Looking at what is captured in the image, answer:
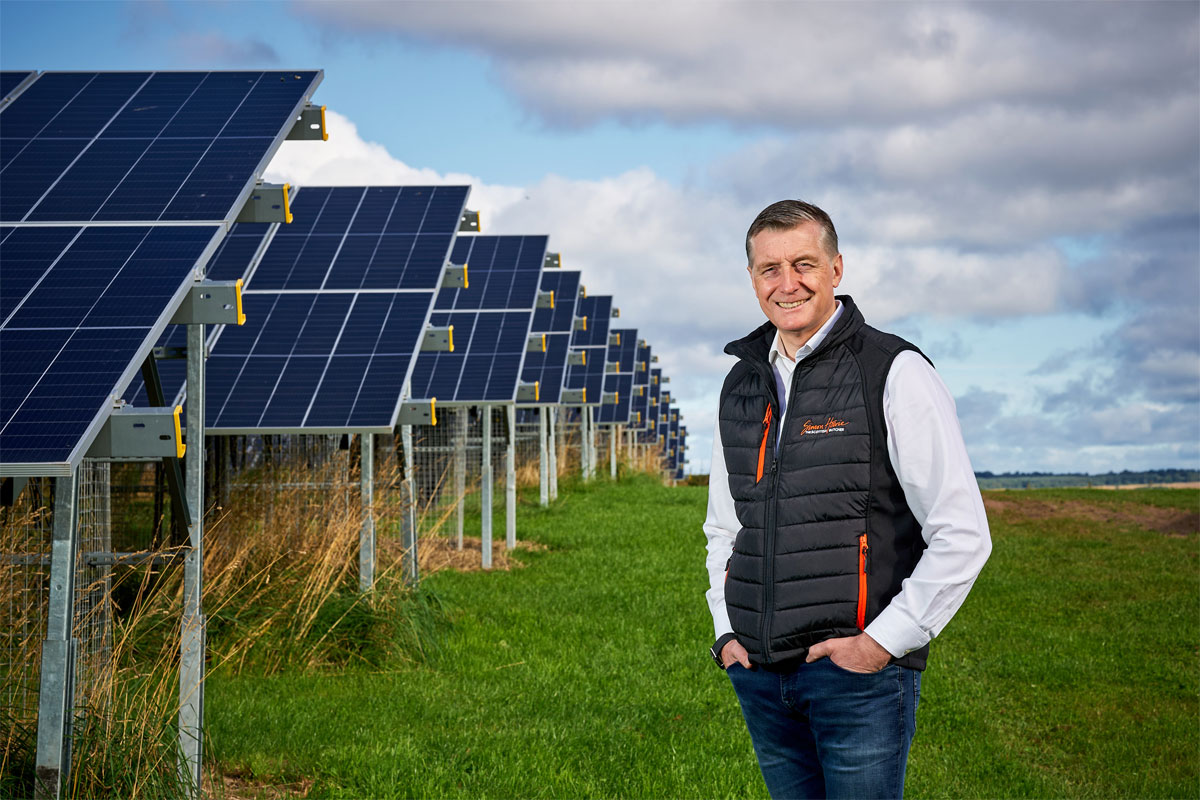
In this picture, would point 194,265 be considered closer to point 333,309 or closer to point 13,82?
point 13,82

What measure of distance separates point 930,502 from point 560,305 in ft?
81.2

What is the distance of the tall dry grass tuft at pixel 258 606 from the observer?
6.23 meters

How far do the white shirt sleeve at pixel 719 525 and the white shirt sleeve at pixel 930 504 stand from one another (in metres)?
0.64

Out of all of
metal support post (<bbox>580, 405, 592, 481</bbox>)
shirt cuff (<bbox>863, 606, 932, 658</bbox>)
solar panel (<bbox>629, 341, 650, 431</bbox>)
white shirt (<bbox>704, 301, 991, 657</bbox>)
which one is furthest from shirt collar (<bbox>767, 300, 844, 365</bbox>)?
solar panel (<bbox>629, 341, 650, 431</bbox>)

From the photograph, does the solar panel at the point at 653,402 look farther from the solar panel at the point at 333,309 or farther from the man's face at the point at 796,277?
the man's face at the point at 796,277

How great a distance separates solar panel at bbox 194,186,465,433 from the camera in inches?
388

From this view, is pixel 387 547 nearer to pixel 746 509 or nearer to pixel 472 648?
pixel 472 648

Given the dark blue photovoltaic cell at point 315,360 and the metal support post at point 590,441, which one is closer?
the dark blue photovoltaic cell at point 315,360

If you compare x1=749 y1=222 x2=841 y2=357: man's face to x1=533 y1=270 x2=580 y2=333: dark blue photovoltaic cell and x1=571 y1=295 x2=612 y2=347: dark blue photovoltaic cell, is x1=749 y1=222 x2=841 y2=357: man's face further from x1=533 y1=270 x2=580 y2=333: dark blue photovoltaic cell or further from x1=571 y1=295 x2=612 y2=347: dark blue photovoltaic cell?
x1=571 y1=295 x2=612 y2=347: dark blue photovoltaic cell

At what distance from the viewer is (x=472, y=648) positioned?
10523 millimetres

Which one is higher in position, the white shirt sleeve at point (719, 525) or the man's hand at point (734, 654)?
the white shirt sleeve at point (719, 525)

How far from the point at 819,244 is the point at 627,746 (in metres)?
4.77

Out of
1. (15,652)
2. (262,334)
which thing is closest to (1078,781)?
(15,652)

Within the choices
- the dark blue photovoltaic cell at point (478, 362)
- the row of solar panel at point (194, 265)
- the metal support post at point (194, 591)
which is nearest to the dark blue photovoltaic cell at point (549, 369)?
the dark blue photovoltaic cell at point (478, 362)
